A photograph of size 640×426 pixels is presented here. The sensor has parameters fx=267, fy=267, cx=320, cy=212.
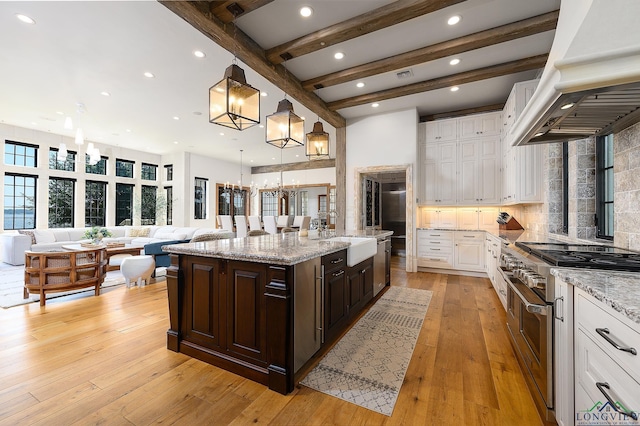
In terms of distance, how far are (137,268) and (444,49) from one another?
5285 millimetres

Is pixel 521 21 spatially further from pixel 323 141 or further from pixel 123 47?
pixel 123 47

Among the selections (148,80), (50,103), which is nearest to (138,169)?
(50,103)

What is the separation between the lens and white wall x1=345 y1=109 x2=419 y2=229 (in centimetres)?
528

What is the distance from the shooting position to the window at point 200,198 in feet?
32.9

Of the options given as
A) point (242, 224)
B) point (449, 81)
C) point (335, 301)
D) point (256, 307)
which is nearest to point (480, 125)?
point (449, 81)

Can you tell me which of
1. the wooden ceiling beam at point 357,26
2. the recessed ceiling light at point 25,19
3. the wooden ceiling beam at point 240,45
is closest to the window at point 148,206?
the recessed ceiling light at point 25,19

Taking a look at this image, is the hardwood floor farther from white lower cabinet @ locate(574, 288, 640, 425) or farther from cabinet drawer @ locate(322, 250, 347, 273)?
cabinet drawer @ locate(322, 250, 347, 273)

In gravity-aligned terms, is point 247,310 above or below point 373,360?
above

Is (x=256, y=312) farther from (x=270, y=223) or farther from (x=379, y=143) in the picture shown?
(x=270, y=223)

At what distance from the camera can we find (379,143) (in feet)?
18.3

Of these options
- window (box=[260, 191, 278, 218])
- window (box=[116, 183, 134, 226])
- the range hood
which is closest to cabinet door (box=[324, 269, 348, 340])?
the range hood

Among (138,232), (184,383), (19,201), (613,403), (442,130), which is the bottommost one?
(184,383)

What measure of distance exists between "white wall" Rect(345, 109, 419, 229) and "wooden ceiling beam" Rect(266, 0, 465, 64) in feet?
8.50

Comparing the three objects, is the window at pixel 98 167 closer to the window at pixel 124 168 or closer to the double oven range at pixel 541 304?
the window at pixel 124 168
